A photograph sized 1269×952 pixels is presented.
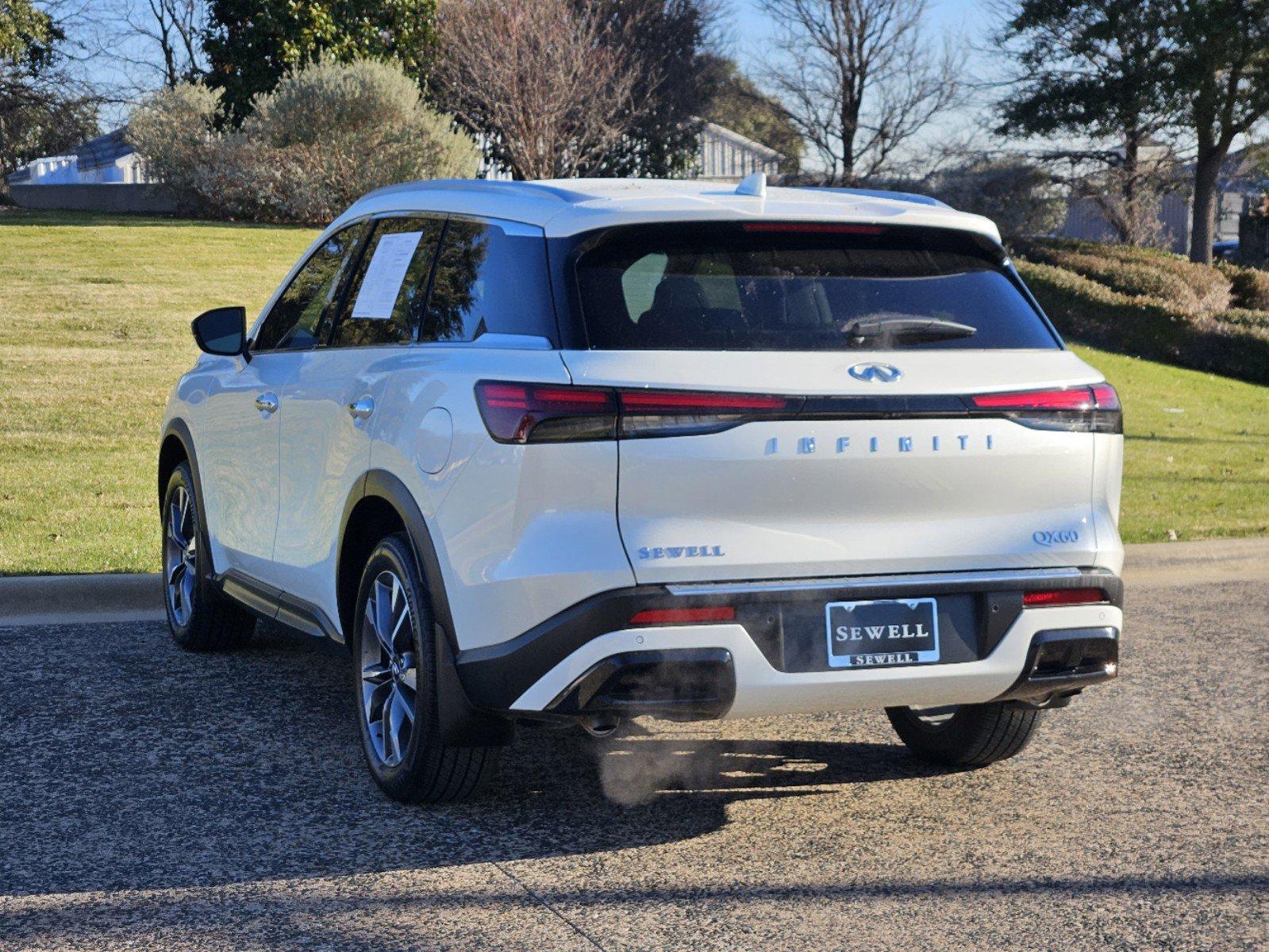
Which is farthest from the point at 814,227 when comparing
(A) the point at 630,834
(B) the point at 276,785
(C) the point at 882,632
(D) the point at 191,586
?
(D) the point at 191,586

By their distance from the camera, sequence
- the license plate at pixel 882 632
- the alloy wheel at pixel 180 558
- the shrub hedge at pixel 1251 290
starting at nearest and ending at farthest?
the license plate at pixel 882 632, the alloy wheel at pixel 180 558, the shrub hedge at pixel 1251 290

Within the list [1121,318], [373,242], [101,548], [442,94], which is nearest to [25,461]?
[101,548]

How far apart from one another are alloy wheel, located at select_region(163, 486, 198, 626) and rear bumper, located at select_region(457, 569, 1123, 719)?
2976mm

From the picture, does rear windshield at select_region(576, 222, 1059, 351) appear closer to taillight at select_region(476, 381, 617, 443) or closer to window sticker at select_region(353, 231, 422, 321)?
taillight at select_region(476, 381, 617, 443)

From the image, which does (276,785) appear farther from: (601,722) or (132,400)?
(132,400)

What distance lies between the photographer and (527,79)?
1302 inches

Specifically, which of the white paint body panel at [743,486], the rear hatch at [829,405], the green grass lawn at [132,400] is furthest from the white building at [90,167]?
the rear hatch at [829,405]

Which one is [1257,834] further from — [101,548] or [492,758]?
[101,548]

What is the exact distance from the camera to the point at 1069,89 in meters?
37.4

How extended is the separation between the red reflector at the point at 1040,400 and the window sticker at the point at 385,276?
192 centimetres

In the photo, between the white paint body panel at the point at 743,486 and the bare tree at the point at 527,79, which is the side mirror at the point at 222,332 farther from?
the bare tree at the point at 527,79

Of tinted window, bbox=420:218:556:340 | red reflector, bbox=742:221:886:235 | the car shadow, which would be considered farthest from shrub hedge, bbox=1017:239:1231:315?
tinted window, bbox=420:218:556:340

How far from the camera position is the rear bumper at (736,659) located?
3984 millimetres

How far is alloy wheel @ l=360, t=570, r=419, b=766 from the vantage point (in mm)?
4672
